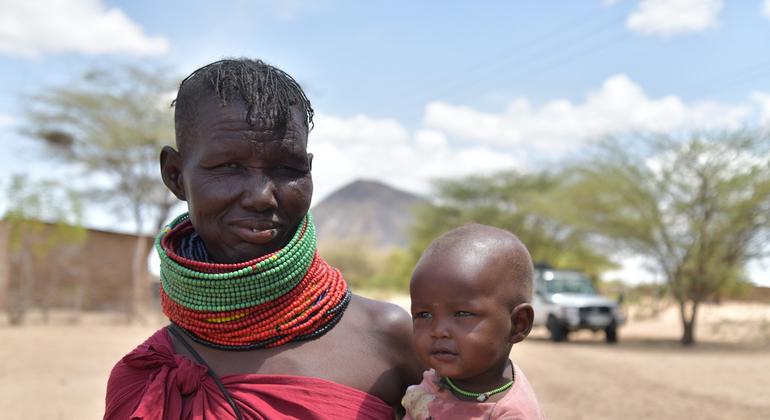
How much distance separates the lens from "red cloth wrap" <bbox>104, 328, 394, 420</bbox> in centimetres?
176

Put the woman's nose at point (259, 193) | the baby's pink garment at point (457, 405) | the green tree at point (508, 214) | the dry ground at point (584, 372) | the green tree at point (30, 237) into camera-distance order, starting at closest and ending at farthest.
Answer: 1. the woman's nose at point (259, 193)
2. the baby's pink garment at point (457, 405)
3. the dry ground at point (584, 372)
4. the green tree at point (30, 237)
5. the green tree at point (508, 214)

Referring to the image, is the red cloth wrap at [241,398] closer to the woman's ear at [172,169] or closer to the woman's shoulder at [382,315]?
the woman's shoulder at [382,315]

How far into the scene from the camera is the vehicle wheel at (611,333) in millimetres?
19203

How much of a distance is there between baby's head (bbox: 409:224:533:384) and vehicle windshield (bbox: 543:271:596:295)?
1774 cm

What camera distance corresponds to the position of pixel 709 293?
64.6 ft

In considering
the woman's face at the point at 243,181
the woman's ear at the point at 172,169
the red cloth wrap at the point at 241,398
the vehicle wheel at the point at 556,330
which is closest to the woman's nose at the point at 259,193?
the woman's face at the point at 243,181

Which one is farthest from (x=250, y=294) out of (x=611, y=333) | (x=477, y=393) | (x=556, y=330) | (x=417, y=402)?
(x=611, y=333)

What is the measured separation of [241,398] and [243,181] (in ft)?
1.61

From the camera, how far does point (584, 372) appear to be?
44.2ft

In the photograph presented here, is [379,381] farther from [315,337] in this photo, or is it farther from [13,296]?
[13,296]

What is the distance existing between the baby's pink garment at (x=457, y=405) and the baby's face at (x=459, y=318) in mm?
60

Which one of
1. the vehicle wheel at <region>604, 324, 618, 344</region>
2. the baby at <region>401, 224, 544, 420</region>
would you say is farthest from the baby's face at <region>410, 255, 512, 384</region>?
the vehicle wheel at <region>604, 324, 618, 344</region>

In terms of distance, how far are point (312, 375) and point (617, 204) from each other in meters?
19.8

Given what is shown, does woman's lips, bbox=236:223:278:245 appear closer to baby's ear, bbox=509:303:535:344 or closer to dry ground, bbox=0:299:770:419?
baby's ear, bbox=509:303:535:344
